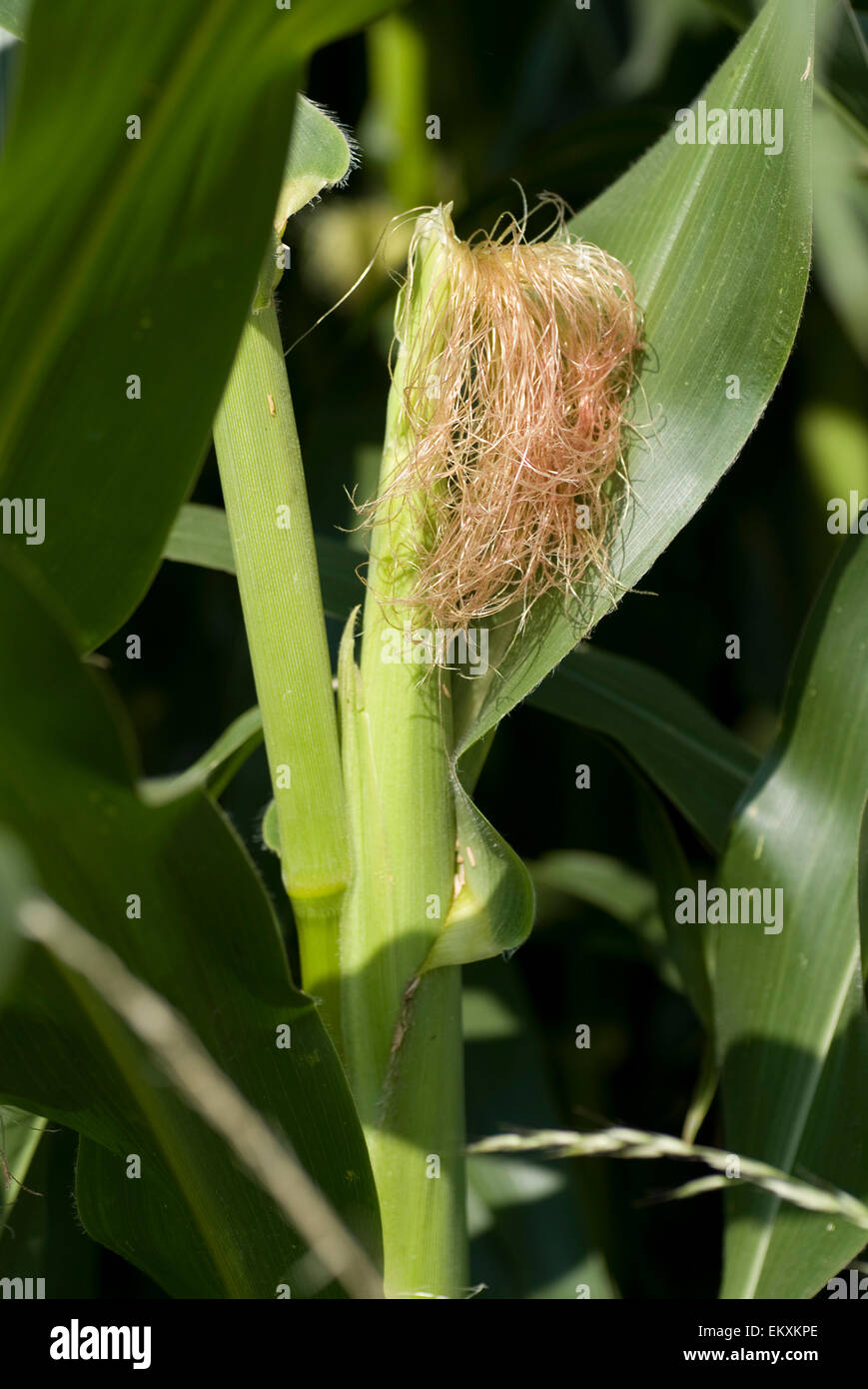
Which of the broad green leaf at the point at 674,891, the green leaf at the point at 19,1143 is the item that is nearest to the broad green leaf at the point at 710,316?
the broad green leaf at the point at 674,891

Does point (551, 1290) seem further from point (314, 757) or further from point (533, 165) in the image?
point (533, 165)

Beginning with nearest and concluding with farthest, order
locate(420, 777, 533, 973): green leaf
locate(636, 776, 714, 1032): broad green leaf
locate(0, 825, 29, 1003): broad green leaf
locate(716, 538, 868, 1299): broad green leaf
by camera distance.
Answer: locate(0, 825, 29, 1003): broad green leaf
locate(420, 777, 533, 973): green leaf
locate(716, 538, 868, 1299): broad green leaf
locate(636, 776, 714, 1032): broad green leaf

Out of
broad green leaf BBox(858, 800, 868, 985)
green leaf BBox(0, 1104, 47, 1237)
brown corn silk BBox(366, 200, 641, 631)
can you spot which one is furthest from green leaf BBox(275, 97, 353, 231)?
green leaf BBox(0, 1104, 47, 1237)

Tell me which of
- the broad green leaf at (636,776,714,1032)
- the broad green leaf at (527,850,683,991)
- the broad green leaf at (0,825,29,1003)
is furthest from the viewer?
the broad green leaf at (527,850,683,991)

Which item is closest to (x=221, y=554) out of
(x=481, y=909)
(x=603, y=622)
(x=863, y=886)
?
(x=481, y=909)

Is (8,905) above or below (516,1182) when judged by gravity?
above

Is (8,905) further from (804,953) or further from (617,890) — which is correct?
(617,890)

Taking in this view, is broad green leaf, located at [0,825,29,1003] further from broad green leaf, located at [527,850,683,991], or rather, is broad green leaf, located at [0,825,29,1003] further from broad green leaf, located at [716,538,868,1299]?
broad green leaf, located at [527,850,683,991]
